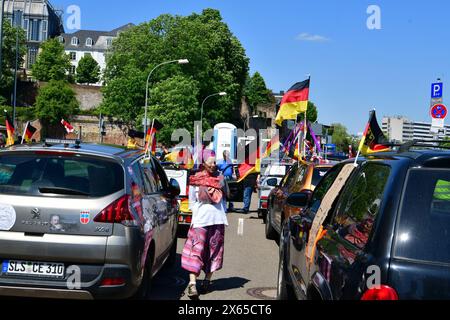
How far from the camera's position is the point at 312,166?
11.4 meters

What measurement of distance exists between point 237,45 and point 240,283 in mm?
73020

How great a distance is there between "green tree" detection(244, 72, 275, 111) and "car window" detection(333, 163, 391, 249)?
11721 cm

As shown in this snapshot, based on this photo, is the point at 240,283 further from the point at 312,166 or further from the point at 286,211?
the point at 312,166

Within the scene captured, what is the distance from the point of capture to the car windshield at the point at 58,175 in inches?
226

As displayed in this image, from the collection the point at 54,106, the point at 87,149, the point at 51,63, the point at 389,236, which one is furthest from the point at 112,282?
the point at 51,63

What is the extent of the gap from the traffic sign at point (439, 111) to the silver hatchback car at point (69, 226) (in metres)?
12.0

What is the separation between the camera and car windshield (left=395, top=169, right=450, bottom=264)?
9.88 feet

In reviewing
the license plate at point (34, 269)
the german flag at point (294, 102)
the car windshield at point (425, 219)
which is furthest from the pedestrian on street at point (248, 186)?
the car windshield at point (425, 219)

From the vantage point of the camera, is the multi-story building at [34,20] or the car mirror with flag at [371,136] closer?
the car mirror with flag at [371,136]

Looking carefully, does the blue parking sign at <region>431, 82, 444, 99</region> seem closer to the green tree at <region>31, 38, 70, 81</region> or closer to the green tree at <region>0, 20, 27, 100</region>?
the green tree at <region>0, 20, 27, 100</region>

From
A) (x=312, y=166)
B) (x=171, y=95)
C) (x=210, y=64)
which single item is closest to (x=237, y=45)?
(x=210, y=64)

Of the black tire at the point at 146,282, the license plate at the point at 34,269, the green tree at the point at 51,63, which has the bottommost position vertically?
the black tire at the point at 146,282

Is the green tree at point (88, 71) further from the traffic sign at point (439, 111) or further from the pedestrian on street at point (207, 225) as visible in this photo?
the pedestrian on street at point (207, 225)
